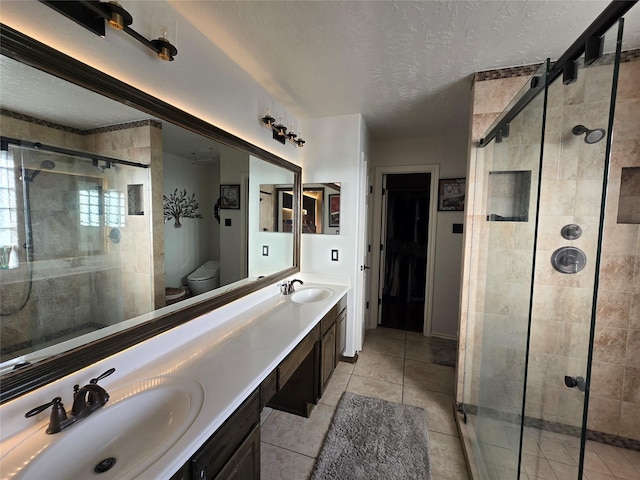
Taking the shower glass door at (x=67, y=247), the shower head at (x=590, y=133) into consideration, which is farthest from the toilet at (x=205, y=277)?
the shower head at (x=590, y=133)

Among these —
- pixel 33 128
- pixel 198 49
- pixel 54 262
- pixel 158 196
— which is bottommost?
pixel 54 262

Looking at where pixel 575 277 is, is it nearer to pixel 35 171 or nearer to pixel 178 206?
pixel 178 206

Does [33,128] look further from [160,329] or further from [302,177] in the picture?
[302,177]

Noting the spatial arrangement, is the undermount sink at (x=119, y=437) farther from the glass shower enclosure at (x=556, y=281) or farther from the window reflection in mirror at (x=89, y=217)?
the glass shower enclosure at (x=556, y=281)

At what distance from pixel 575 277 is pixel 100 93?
2.47 meters

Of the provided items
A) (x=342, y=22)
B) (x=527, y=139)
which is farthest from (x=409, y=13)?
(x=527, y=139)

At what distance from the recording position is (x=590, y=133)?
1.13 metres

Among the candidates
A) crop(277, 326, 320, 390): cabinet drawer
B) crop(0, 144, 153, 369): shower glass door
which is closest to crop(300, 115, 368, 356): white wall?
crop(277, 326, 320, 390): cabinet drawer

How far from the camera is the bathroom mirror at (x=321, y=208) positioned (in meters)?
2.68

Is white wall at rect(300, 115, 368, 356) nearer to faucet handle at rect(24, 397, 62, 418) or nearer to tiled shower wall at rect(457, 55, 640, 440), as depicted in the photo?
tiled shower wall at rect(457, 55, 640, 440)

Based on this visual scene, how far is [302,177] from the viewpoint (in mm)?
2760

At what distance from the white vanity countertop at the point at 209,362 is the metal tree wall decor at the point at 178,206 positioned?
571 millimetres

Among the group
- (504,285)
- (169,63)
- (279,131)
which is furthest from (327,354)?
(169,63)

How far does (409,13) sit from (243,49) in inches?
37.4
